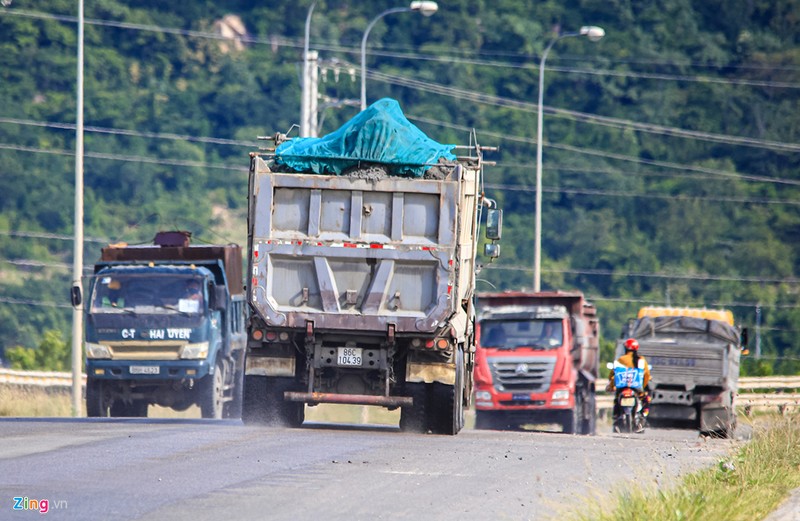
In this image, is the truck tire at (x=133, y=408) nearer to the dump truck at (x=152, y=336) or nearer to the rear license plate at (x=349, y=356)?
Result: the dump truck at (x=152, y=336)

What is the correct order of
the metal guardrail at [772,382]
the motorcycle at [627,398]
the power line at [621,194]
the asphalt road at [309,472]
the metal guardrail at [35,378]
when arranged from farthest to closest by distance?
the power line at [621,194]
the metal guardrail at [772,382]
the metal guardrail at [35,378]
the motorcycle at [627,398]
the asphalt road at [309,472]

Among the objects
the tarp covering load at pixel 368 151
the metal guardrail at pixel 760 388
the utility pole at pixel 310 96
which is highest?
the utility pole at pixel 310 96

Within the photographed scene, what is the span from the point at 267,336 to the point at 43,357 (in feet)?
89.8

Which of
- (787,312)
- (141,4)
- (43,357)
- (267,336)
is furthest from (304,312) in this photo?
(141,4)

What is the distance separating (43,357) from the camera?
151 feet

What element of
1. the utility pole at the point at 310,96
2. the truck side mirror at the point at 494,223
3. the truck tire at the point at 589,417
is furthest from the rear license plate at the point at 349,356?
the utility pole at the point at 310,96

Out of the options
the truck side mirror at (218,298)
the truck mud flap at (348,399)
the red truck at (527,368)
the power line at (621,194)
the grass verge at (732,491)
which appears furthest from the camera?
the power line at (621,194)

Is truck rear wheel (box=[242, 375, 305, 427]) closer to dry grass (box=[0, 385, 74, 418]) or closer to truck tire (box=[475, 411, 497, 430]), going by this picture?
truck tire (box=[475, 411, 497, 430])

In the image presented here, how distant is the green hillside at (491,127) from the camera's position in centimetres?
7394

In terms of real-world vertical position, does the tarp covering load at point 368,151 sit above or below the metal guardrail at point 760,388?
above

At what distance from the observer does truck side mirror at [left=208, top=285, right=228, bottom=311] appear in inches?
1038

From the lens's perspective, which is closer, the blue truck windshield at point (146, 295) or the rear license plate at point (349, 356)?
the rear license plate at point (349, 356)

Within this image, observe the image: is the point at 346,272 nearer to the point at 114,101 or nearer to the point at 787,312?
the point at 787,312

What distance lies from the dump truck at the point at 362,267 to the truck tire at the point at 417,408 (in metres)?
0.02
